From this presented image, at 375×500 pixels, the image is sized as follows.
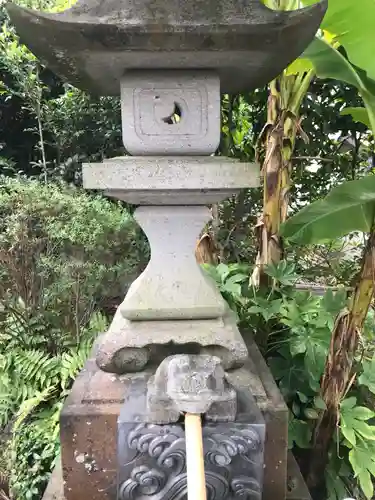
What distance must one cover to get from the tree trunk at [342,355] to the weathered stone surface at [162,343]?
495mm

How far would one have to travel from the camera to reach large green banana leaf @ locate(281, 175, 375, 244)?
1.70 m

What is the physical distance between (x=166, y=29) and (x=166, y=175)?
41cm

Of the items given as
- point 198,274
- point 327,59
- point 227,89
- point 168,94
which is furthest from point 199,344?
point 327,59

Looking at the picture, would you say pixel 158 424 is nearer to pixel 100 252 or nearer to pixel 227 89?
pixel 227 89

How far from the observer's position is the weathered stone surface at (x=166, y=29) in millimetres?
1215

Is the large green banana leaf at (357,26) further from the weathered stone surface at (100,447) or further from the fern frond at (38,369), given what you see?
the fern frond at (38,369)

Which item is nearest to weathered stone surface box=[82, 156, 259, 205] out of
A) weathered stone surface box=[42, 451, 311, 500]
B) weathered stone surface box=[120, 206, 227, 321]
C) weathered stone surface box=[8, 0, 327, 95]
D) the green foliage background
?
weathered stone surface box=[120, 206, 227, 321]

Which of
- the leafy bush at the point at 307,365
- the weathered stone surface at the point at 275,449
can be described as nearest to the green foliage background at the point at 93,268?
the leafy bush at the point at 307,365

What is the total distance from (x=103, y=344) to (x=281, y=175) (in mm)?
1234

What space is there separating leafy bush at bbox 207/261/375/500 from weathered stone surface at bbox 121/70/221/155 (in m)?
0.92

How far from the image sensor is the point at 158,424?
120 cm

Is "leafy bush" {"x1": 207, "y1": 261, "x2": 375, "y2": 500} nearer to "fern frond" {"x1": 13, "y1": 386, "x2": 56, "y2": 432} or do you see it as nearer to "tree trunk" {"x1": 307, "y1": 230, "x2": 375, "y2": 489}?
"tree trunk" {"x1": 307, "y1": 230, "x2": 375, "y2": 489}

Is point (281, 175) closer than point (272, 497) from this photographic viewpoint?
No

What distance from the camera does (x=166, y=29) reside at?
3.99 ft
